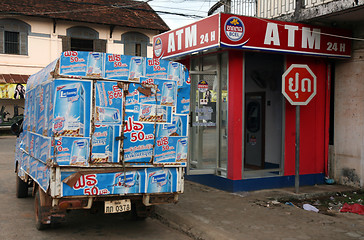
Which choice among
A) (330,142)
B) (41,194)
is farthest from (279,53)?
(41,194)

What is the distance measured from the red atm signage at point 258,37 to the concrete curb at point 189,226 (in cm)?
345

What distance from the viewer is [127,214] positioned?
23.2ft

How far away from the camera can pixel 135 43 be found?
29234mm

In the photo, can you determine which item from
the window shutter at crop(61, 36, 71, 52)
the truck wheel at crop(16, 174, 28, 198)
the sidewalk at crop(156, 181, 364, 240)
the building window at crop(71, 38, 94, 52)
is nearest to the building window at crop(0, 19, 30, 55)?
the window shutter at crop(61, 36, 71, 52)

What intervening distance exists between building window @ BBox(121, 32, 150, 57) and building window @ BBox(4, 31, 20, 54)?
711 centimetres

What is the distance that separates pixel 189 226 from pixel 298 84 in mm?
3749

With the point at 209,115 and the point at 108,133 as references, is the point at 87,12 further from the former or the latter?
the point at 108,133

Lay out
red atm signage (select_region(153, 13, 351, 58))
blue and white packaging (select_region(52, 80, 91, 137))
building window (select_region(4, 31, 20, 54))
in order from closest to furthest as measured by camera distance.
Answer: blue and white packaging (select_region(52, 80, 91, 137)), red atm signage (select_region(153, 13, 351, 58)), building window (select_region(4, 31, 20, 54))

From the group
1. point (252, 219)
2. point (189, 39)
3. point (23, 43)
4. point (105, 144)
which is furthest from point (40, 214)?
point (23, 43)

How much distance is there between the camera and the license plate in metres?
5.32

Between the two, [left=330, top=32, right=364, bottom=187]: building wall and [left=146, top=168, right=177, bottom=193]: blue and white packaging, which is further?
[left=330, top=32, right=364, bottom=187]: building wall

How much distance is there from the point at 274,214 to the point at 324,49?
432 cm

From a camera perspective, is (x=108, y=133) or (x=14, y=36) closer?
(x=108, y=133)

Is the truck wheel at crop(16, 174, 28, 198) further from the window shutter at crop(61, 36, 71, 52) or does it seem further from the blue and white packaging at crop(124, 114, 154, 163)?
the window shutter at crop(61, 36, 71, 52)
